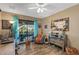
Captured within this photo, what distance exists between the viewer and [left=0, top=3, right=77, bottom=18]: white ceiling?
6.78ft

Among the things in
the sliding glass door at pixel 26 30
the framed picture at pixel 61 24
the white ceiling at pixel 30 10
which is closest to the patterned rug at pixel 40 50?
the sliding glass door at pixel 26 30

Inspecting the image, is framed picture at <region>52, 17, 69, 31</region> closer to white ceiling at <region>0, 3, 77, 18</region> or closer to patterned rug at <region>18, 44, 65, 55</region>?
white ceiling at <region>0, 3, 77, 18</region>

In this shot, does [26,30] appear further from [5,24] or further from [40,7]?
[40,7]

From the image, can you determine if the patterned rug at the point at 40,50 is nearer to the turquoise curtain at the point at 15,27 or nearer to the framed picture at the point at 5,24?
the turquoise curtain at the point at 15,27

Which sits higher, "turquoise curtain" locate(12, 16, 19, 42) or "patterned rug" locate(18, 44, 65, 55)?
"turquoise curtain" locate(12, 16, 19, 42)

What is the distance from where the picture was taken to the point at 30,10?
83.2 inches

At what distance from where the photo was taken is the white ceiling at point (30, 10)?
81.4 inches

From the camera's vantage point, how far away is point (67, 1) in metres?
2.09

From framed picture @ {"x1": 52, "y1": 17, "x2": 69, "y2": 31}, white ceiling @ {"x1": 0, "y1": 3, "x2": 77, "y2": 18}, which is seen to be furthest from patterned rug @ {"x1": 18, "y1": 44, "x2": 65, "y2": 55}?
white ceiling @ {"x1": 0, "y1": 3, "x2": 77, "y2": 18}

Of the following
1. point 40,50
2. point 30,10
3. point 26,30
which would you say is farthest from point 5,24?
point 40,50

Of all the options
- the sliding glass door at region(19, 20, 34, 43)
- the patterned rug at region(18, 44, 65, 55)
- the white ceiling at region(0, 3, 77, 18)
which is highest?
the white ceiling at region(0, 3, 77, 18)

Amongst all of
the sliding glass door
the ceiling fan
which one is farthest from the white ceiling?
the sliding glass door

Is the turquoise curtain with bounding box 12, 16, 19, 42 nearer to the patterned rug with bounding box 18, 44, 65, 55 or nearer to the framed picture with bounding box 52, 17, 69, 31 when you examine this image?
the patterned rug with bounding box 18, 44, 65, 55

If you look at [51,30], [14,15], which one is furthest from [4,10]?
[51,30]
